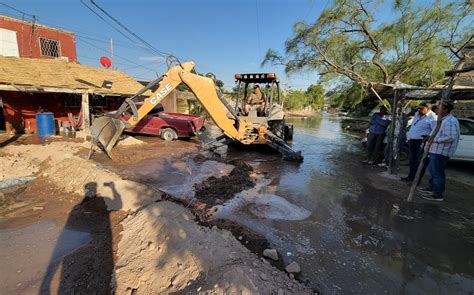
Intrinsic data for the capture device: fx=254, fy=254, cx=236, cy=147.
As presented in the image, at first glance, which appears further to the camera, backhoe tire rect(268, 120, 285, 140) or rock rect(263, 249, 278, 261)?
backhoe tire rect(268, 120, 285, 140)

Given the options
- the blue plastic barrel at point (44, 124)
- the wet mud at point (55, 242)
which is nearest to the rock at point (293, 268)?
the wet mud at point (55, 242)

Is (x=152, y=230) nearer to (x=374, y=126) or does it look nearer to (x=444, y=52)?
(x=374, y=126)

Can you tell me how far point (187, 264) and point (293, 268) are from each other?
1312 millimetres

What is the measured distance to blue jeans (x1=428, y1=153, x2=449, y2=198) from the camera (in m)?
5.49

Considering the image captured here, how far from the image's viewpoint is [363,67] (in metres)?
17.5

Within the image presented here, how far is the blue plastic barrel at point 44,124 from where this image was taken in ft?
38.3

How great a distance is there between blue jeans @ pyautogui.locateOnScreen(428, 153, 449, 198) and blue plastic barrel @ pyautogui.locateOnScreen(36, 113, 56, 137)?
1456 centimetres

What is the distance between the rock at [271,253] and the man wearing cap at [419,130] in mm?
5471

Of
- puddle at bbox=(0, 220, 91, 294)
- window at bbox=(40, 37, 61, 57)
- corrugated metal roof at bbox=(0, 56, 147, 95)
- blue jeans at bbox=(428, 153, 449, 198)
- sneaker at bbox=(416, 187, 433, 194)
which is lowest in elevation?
puddle at bbox=(0, 220, 91, 294)

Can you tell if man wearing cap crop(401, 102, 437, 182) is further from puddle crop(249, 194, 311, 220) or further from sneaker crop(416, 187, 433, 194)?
puddle crop(249, 194, 311, 220)

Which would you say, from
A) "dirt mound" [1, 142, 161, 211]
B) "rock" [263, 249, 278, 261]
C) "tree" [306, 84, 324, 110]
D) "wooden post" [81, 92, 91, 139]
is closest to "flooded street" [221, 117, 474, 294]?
"rock" [263, 249, 278, 261]

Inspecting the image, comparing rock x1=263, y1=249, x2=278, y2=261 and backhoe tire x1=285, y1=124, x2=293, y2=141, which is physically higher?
backhoe tire x1=285, y1=124, x2=293, y2=141

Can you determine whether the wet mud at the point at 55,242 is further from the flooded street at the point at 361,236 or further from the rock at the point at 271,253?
the flooded street at the point at 361,236

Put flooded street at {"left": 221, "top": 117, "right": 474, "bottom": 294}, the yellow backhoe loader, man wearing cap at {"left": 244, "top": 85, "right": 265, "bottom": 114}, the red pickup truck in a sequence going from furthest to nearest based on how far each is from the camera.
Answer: the red pickup truck, man wearing cap at {"left": 244, "top": 85, "right": 265, "bottom": 114}, the yellow backhoe loader, flooded street at {"left": 221, "top": 117, "right": 474, "bottom": 294}
